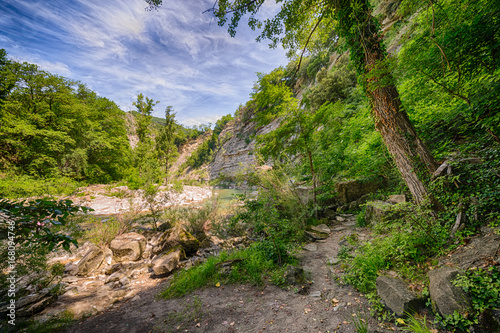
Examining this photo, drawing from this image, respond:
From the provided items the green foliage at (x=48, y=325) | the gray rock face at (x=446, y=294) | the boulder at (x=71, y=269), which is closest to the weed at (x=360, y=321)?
the gray rock face at (x=446, y=294)

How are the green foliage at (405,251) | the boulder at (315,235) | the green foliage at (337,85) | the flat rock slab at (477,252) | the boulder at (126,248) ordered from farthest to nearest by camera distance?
the green foliage at (337,85)
the boulder at (126,248)
the boulder at (315,235)
the green foliage at (405,251)
the flat rock slab at (477,252)

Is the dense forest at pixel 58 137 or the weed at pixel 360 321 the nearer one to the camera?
the weed at pixel 360 321

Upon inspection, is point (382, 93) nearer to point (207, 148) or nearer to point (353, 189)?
point (353, 189)

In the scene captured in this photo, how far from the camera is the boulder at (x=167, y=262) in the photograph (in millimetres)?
4992

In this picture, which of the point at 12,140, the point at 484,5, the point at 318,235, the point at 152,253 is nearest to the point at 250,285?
the point at 318,235

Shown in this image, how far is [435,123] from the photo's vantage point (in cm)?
406

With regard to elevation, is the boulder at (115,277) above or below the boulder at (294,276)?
below

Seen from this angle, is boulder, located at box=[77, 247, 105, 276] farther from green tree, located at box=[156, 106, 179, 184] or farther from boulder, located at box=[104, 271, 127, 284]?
green tree, located at box=[156, 106, 179, 184]

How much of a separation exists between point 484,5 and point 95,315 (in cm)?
837

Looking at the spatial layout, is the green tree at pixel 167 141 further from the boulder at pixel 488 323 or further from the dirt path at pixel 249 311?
the boulder at pixel 488 323

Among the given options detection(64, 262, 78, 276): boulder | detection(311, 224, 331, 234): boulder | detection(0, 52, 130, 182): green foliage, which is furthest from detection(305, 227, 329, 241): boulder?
detection(0, 52, 130, 182): green foliage

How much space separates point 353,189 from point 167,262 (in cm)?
715

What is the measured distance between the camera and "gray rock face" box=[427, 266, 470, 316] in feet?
5.57

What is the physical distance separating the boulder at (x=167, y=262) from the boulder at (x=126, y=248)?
1.50 metres
